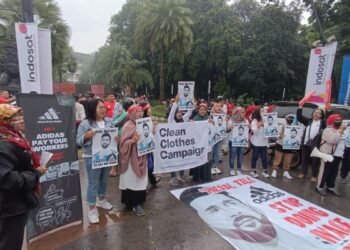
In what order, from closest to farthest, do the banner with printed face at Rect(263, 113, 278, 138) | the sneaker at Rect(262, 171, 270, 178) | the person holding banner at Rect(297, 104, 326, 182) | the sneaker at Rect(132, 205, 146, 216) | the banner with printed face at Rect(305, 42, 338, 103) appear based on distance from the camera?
the sneaker at Rect(132, 205, 146, 216) → the person holding banner at Rect(297, 104, 326, 182) → the banner with printed face at Rect(263, 113, 278, 138) → the sneaker at Rect(262, 171, 270, 178) → the banner with printed face at Rect(305, 42, 338, 103)

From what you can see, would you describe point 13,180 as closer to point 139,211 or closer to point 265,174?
point 139,211

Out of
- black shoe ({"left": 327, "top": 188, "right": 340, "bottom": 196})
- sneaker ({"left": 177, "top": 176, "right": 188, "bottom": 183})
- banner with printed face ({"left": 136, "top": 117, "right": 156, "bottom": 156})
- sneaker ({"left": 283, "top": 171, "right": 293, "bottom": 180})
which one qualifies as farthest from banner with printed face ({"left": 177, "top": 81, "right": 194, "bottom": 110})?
black shoe ({"left": 327, "top": 188, "right": 340, "bottom": 196})

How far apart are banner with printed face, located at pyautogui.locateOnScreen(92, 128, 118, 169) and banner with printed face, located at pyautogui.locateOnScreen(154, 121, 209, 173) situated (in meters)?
1.39

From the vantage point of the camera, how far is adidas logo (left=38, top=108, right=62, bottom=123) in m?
3.76

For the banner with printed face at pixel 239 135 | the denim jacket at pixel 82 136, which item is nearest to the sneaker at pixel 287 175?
the banner with printed face at pixel 239 135

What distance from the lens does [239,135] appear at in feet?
23.0

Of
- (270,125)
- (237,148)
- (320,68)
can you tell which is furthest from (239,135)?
(320,68)

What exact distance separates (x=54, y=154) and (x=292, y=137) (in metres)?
5.62

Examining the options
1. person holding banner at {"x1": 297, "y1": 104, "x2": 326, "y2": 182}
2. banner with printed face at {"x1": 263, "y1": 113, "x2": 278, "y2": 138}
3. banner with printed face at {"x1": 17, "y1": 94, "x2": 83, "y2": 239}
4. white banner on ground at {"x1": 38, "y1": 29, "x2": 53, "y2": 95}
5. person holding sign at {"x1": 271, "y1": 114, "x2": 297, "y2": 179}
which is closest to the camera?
banner with printed face at {"x1": 17, "y1": 94, "x2": 83, "y2": 239}

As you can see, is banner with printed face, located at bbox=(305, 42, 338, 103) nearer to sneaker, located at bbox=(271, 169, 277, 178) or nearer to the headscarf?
sneaker, located at bbox=(271, 169, 277, 178)

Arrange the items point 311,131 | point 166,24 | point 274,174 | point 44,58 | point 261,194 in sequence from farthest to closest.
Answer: point 166,24 → point 274,174 → point 311,131 → point 44,58 → point 261,194

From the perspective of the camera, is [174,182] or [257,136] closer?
[174,182]

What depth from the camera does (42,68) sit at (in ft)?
20.8

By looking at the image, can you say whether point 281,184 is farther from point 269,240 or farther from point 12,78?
point 12,78
